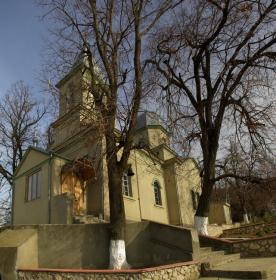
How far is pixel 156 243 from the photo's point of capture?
12.1 metres

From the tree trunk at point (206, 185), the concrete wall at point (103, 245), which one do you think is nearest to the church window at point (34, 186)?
the concrete wall at point (103, 245)

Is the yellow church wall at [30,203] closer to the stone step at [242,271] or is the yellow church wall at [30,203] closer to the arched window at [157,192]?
the arched window at [157,192]

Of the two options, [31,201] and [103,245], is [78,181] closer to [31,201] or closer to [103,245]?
[31,201]

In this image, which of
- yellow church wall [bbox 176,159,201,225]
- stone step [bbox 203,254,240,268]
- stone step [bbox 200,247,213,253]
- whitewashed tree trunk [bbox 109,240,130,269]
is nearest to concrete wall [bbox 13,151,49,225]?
whitewashed tree trunk [bbox 109,240,130,269]

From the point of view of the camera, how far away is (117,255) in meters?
11.0

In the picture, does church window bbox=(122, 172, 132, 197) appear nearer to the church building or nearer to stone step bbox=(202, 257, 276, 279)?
the church building

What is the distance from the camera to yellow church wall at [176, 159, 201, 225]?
2550 cm

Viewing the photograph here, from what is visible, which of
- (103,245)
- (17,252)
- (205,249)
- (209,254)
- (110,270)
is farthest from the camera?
(205,249)

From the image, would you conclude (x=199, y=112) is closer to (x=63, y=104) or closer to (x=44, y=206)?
(x=63, y=104)

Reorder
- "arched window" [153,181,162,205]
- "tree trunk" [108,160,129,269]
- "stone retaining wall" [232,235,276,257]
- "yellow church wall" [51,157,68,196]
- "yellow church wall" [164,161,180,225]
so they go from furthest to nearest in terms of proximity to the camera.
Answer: "yellow church wall" [164,161,180,225] < "arched window" [153,181,162,205] < "yellow church wall" [51,157,68,196] < "stone retaining wall" [232,235,276,257] < "tree trunk" [108,160,129,269]

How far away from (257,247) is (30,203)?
1205cm

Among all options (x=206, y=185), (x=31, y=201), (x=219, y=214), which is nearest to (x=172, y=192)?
(x=219, y=214)

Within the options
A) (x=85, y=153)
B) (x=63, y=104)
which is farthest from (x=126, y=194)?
(x=63, y=104)

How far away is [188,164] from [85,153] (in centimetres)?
1182
